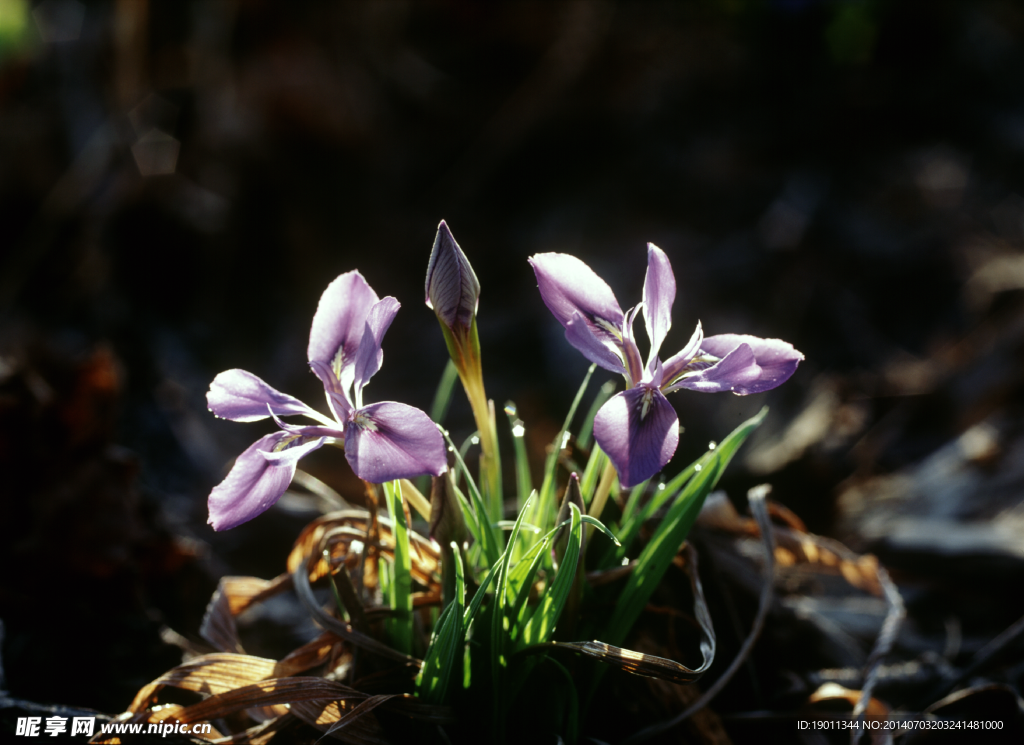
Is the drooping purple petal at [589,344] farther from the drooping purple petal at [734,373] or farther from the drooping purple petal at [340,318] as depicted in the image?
the drooping purple petal at [340,318]

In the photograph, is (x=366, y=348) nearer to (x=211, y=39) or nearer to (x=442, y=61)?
(x=211, y=39)

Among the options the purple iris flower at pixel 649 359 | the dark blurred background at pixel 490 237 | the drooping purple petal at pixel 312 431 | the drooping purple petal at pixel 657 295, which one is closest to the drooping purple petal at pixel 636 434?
the purple iris flower at pixel 649 359

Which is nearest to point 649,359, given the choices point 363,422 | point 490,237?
point 363,422

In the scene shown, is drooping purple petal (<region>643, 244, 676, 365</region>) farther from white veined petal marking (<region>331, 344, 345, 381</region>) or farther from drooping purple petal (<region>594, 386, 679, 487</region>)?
white veined petal marking (<region>331, 344, 345, 381</region>)

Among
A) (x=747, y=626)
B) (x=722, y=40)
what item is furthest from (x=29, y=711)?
(x=722, y=40)

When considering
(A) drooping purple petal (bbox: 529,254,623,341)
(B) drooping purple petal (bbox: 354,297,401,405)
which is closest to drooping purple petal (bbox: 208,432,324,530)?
(B) drooping purple petal (bbox: 354,297,401,405)

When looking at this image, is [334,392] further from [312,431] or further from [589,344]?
[589,344]
